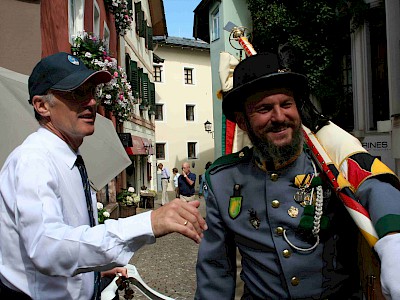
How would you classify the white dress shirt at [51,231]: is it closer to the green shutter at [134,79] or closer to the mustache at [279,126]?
the mustache at [279,126]

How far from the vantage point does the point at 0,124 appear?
3227 millimetres

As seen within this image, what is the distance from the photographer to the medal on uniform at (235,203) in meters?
1.97

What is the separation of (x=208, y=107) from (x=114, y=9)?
17.8 metres

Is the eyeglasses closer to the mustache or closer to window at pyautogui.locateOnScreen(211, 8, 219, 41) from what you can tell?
the mustache

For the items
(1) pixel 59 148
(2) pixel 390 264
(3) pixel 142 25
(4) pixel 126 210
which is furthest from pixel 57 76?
(3) pixel 142 25

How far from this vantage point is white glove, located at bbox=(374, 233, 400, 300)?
1.26 m

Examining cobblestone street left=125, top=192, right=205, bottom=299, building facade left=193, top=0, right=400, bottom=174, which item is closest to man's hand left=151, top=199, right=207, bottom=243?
cobblestone street left=125, top=192, right=205, bottom=299

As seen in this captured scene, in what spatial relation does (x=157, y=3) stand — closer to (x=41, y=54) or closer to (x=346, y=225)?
(x=41, y=54)

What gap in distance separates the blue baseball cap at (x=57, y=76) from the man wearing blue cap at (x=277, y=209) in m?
0.66

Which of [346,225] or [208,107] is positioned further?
[208,107]

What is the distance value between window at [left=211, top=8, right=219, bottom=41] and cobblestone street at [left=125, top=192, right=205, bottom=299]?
930 centimetres

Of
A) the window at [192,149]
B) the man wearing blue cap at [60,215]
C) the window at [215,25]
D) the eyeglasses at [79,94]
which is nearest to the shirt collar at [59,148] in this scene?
the man wearing blue cap at [60,215]

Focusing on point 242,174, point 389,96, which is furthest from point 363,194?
point 389,96

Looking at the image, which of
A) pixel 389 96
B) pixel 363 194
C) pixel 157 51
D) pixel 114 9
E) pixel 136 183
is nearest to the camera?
pixel 363 194
